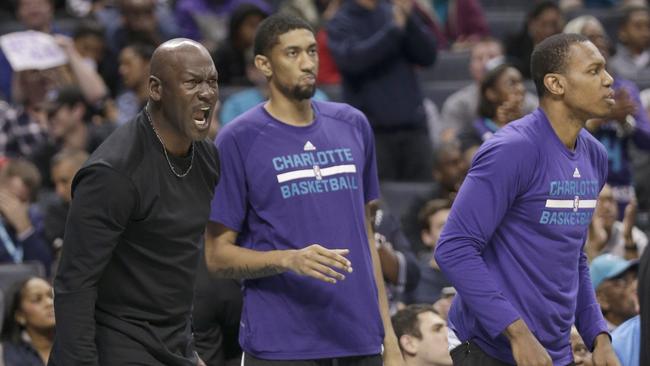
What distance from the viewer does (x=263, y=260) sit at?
432 centimetres

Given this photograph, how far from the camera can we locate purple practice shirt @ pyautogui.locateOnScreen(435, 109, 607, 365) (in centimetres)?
406

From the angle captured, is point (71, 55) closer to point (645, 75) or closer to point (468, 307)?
point (645, 75)

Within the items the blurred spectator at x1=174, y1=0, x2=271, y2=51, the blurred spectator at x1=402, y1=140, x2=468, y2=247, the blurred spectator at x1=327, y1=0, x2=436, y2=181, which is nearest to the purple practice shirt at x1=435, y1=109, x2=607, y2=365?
the blurred spectator at x1=402, y1=140, x2=468, y2=247

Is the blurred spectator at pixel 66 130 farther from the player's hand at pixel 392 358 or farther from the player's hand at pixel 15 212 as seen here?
→ the player's hand at pixel 392 358

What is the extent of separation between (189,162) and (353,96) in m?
4.49

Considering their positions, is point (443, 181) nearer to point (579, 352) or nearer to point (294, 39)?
point (579, 352)

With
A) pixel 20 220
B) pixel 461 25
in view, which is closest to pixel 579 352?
pixel 20 220

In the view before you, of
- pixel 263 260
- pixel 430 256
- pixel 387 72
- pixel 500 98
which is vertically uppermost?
pixel 263 260

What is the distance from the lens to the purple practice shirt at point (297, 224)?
4445mm

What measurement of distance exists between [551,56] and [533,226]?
572mm

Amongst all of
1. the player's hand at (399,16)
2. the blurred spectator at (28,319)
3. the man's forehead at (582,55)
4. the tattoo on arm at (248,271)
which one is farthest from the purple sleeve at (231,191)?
the player's hand at (399,16)

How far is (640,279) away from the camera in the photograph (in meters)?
4.88

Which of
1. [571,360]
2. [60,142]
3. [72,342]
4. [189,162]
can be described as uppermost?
[189,162]

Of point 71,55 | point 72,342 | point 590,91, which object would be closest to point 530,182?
point 590,91
